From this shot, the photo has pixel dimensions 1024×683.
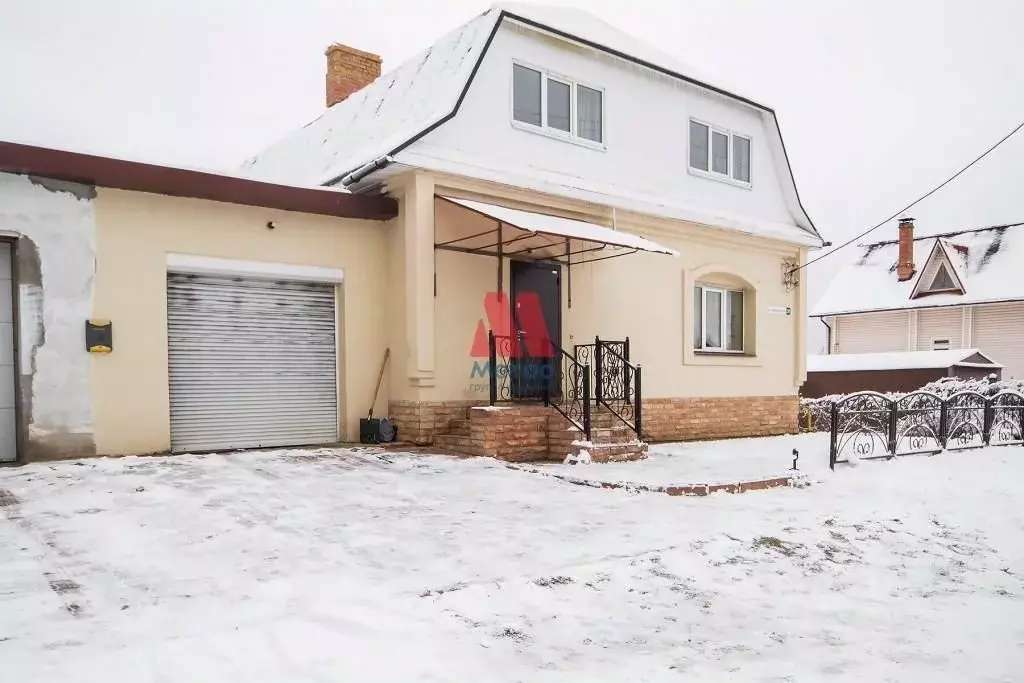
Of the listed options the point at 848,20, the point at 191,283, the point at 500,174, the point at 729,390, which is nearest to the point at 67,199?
the point at 191,283

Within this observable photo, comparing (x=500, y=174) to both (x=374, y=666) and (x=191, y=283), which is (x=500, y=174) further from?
(x=374, y=666)

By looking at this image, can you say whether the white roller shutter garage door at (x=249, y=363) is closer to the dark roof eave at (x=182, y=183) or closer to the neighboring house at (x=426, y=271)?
the neighboring house at (x=426, y=271)

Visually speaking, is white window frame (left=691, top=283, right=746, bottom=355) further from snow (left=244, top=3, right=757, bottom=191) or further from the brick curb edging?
the brick curb edging

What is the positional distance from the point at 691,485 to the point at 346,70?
37.4ft

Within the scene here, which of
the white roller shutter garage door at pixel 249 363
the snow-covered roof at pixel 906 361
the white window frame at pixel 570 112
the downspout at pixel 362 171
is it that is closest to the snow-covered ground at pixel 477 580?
Answer: the white roller shutter garage door at pixel 249 363

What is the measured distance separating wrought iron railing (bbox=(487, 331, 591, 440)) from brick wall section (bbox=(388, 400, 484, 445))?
22.0 inches

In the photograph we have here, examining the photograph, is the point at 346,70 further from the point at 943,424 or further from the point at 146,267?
the point at 943,424

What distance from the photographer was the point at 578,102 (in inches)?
404

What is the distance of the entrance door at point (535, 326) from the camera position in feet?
31.5

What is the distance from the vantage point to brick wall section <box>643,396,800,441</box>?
1095cm

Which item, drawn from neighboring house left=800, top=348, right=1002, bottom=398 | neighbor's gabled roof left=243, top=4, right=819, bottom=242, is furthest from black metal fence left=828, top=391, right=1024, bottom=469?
neighboring house left=800, top=348, right=1002, bottom=398

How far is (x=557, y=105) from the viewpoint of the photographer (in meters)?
10.0

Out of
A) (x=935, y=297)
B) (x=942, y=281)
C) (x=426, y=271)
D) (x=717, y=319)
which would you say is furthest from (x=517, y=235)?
(x=942, y=281)

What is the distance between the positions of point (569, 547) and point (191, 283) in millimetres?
5623
